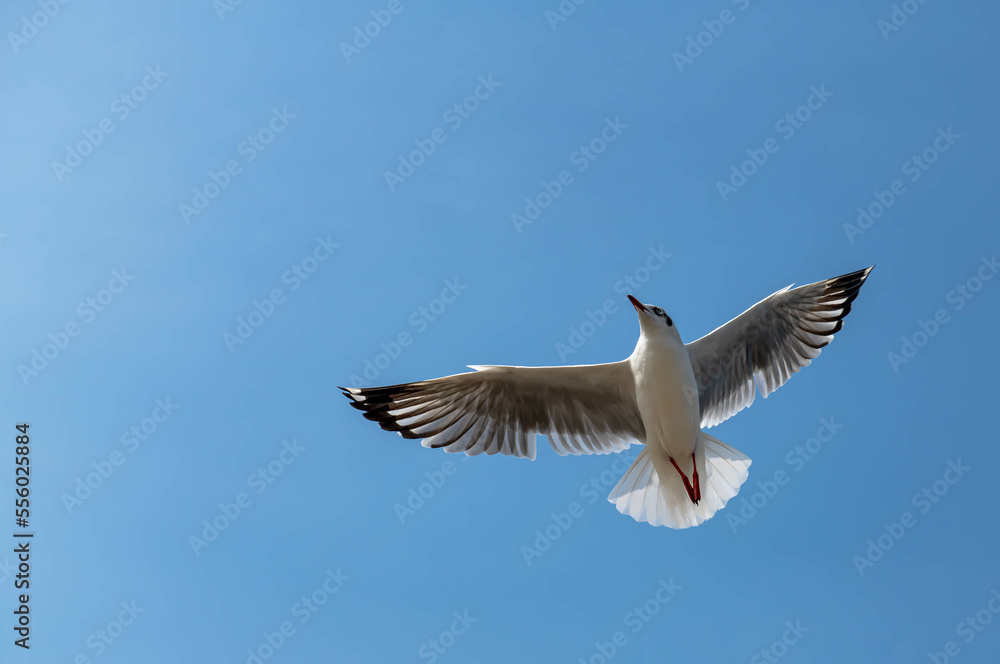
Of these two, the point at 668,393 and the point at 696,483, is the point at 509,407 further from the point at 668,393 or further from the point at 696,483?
the point at 696,483

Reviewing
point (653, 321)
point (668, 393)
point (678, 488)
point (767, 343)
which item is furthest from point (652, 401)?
point (767, 343)

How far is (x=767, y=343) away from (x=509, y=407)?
72.6 inches

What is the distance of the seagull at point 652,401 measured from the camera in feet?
24.4

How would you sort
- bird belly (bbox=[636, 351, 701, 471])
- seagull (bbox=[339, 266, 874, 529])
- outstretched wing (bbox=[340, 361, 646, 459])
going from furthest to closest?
outstretched wing (bbox=[340, 361, 646, 459]) → seagull (bbox=[339, 266, 874, 529]) → bird belly (bbox=[636, 351, 701, 471])

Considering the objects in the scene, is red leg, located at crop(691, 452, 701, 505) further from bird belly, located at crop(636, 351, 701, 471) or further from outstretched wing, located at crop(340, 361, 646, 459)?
outstretched wing, located at crop(340, 361, 646, 459)

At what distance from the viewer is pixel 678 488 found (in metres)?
7.60

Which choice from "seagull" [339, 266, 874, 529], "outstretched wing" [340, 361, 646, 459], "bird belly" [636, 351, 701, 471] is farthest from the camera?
"outstretched wing" [340, 361, 646, 459]

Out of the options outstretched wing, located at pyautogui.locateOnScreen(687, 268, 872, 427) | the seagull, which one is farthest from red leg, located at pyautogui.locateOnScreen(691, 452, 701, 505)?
outstretched wing, located at pyautogui.locateOnScreen(687, 268, 872, 427)

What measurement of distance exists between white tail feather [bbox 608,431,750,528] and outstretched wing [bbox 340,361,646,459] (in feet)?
1.21

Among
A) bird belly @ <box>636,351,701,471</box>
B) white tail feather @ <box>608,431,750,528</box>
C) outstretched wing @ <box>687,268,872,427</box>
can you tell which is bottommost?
white tail feather @ <box>608,431,750,528</box>

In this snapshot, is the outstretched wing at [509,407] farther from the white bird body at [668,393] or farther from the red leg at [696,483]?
the red leg at [696,483]

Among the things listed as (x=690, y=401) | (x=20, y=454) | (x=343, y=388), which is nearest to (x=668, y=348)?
(x=690, y=401)

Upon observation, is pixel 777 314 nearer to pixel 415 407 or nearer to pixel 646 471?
pixel 646 471

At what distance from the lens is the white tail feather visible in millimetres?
7477
